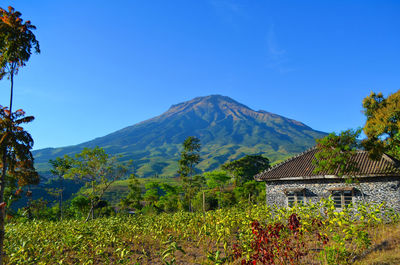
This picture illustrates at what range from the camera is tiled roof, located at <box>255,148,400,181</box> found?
52.4 feet

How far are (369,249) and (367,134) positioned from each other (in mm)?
18826

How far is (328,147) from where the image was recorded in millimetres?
16453

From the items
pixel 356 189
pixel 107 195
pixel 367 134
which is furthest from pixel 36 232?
pixel 107 195

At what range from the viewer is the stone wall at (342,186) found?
15812 millimetres

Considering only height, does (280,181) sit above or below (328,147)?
below

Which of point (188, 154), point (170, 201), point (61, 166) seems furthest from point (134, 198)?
point (61, 166)

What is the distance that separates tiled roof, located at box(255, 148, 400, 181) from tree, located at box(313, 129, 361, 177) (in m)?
0.64

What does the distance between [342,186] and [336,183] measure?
1.24ft

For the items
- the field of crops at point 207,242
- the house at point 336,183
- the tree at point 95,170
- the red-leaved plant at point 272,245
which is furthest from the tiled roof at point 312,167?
the red-leaved plant at point 272,245

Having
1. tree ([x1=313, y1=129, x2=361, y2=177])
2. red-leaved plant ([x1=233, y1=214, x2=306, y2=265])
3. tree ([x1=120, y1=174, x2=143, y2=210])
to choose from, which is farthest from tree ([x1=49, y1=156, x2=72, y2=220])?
red-leaved plant ([x1=233, y1=214, x2=306, y2=265])

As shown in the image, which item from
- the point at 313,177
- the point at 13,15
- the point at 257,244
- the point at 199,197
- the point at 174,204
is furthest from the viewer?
the point at 174,204

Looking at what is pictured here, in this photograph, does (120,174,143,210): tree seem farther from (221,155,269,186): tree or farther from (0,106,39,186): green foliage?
(0,106,39,186): green foliage

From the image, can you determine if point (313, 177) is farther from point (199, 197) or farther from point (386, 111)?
point (199, 197)

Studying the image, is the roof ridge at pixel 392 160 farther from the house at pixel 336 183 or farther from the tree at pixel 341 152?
the tree at pixel 341 152
